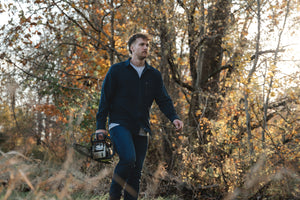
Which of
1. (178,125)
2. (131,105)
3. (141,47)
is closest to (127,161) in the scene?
(131,105)

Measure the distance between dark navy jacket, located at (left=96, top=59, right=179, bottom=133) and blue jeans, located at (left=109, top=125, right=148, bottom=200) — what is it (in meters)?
0.13

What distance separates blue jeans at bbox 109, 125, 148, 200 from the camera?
3.36 m

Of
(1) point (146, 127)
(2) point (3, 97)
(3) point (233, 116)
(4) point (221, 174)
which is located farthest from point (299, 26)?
(2) point (3, 97)

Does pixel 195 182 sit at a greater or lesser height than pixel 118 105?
lesser

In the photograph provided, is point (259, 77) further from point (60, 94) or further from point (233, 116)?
point (60, 94)

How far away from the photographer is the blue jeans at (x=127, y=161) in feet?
11.0

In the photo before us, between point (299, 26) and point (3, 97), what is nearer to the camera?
point (299, 26)

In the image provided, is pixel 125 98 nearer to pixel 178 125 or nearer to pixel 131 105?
pixel 131 105

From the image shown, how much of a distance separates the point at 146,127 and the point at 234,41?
4.53 m

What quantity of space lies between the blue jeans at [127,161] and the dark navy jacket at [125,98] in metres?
0.13

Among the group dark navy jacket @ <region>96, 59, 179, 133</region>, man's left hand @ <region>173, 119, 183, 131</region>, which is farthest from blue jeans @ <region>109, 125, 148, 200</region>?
man's left hand @ <region>173, 119, 183, 131</region>

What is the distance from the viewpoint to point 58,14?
27.3ft

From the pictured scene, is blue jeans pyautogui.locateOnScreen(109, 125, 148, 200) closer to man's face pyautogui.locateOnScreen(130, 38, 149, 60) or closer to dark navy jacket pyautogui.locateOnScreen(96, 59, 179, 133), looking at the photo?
dark navy jacket pyautogui.locateOnScreen(96, 59, 179, 133)

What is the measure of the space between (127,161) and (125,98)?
0.71m
